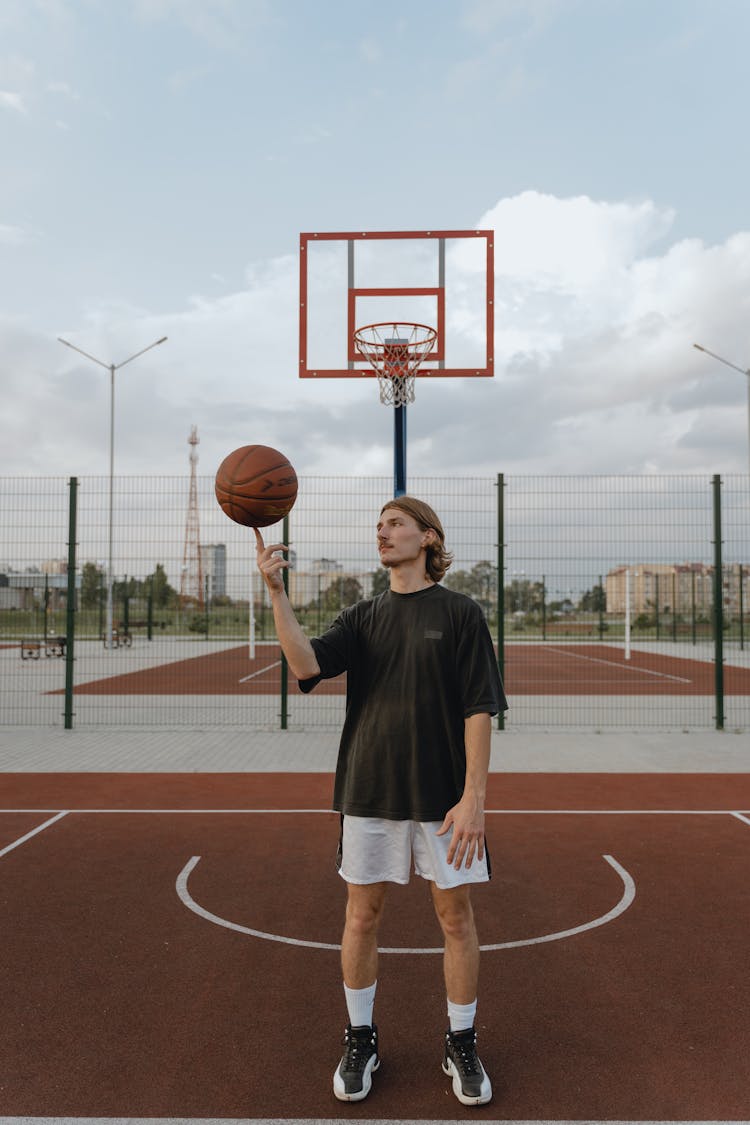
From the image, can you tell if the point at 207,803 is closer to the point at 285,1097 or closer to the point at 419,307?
the point at 285,1097

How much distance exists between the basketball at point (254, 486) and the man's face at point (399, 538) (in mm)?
636

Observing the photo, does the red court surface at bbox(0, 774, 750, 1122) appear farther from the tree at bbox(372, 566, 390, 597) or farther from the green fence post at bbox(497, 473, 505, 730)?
the tree at bbox(372, 566, 390, 597)

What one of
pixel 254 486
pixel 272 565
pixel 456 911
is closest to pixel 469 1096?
pixel 456 911

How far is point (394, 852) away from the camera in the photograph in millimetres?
2879

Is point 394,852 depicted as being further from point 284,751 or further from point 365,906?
point 284,751

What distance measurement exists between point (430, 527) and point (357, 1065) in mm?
1942

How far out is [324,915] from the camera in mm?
4395

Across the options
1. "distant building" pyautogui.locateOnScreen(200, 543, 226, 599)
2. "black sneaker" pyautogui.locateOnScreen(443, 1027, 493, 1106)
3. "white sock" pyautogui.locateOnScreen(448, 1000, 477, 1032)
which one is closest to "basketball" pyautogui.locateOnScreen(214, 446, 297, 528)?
"white sock" pyautogui.locateOnScreen(448, 1000, 477, 1032)

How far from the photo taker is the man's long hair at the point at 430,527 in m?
3.00

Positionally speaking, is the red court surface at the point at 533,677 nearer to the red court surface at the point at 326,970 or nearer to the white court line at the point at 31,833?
the white court line at the point at 31,833

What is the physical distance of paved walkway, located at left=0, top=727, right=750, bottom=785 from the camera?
27.5 ft

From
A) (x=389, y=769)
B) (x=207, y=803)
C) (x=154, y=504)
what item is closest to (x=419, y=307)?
(x=154, y=504)

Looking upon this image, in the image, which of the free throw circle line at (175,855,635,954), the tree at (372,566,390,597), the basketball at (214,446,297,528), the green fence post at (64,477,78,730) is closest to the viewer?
the basketball at (214,446,297,528)

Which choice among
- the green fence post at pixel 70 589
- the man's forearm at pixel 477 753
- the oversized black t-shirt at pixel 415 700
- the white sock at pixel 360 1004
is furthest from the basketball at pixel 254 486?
the green fence post at pixel 70 589
